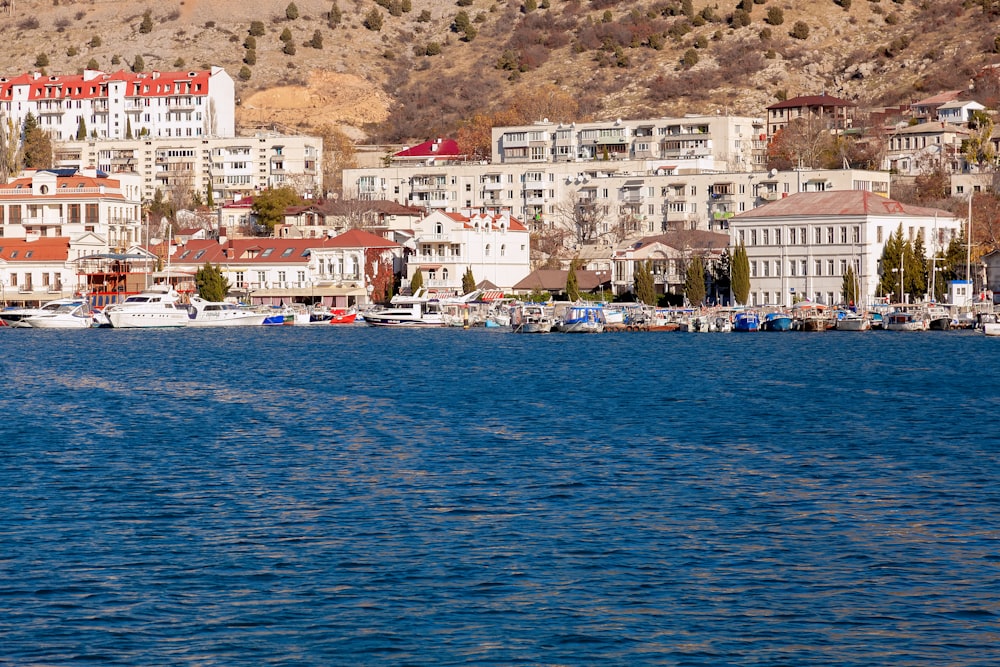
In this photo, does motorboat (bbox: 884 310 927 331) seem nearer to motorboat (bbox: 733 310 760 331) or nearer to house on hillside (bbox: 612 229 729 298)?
motorboat (bbox: 733 310 760 331)

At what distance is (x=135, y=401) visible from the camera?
177 feet

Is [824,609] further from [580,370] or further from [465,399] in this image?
[580,370]

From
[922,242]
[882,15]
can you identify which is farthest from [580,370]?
[882,15]

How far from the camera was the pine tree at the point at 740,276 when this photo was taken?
11506 cm

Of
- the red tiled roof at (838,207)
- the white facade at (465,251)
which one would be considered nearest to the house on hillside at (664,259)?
the red tiled roof at (838,207)

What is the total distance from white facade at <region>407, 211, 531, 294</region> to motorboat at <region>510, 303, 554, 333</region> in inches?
722

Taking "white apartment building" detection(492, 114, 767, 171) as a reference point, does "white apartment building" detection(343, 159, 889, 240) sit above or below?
below

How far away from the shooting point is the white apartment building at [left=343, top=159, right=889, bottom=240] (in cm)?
13925

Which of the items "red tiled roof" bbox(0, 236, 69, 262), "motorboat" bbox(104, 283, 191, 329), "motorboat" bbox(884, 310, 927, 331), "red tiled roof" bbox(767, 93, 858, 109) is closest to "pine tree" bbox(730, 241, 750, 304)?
"motorboat" bbox(884, 310, 927, 331)

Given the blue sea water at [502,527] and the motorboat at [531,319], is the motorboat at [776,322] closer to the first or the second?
the motorboat at [531,319]

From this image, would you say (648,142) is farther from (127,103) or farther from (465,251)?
(127,103)

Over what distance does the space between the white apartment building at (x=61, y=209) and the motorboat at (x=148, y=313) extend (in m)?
24.5

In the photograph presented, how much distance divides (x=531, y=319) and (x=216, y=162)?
75884 mm

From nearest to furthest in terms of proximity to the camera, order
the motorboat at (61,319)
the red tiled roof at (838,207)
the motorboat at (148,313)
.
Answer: the red tiled roof at (838,207) → the motorboat at (148,313) → the motorboat at (61,319)
